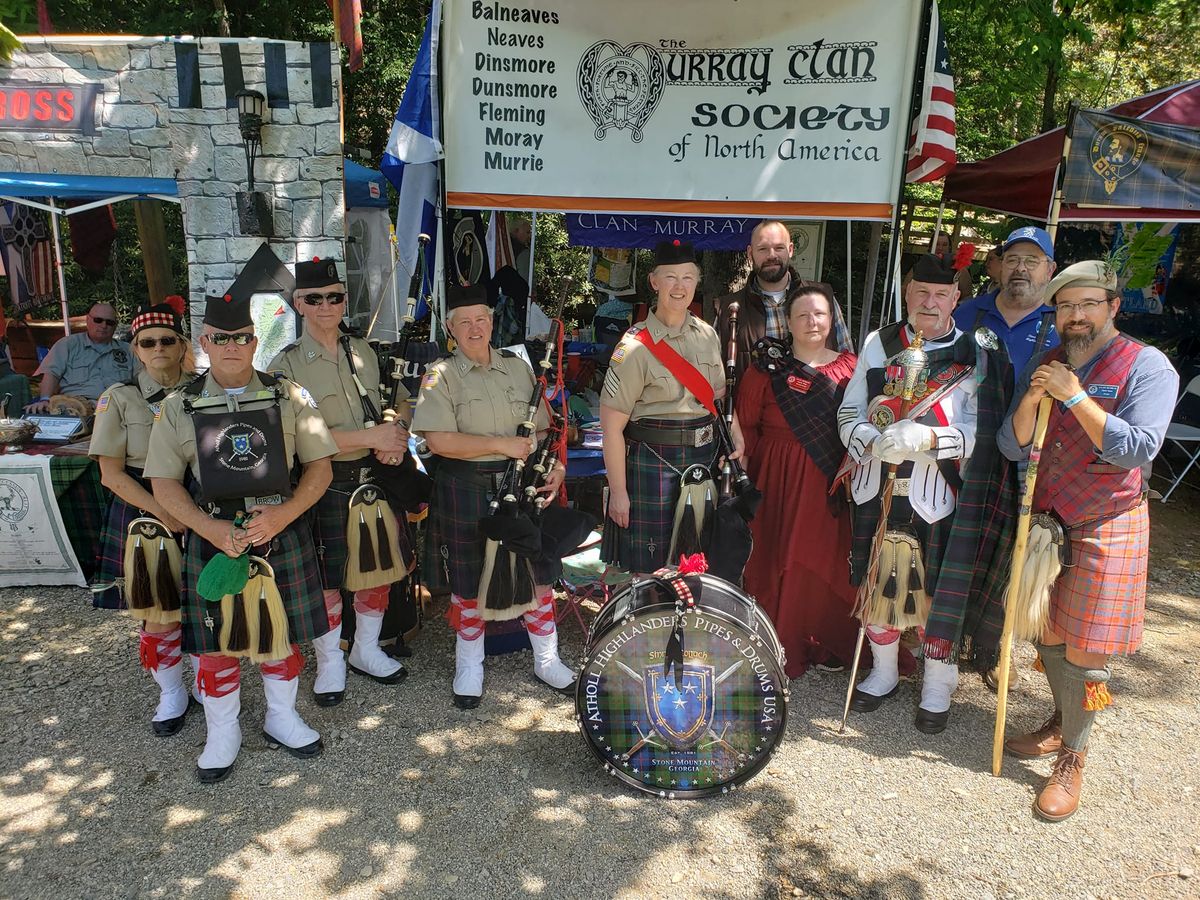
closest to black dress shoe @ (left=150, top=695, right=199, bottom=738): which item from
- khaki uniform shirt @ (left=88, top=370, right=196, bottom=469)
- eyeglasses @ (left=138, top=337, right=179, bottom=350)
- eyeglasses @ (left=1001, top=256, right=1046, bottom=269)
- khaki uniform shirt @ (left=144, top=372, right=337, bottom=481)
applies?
khaki uniform shirt @ (left=88, top=370, right=196, bottom=469)

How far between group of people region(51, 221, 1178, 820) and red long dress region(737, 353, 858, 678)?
0.04ft

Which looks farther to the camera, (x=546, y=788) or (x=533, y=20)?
(x=533, y=20)

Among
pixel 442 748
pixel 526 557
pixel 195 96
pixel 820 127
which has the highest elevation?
pixel 195 96

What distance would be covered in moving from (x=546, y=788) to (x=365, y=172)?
23.9 feet

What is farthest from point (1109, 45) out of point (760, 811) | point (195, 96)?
point (760, 811)

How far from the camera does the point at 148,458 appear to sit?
9.51ft

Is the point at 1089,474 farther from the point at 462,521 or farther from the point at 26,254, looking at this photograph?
the point at 26,254

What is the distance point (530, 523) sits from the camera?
3.32 metres

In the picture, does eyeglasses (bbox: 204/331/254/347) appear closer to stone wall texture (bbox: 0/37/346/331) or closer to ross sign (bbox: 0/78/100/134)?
stone wall texture (bbox: 0/37/346/331)

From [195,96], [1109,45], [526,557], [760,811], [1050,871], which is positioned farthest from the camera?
[1109,45]

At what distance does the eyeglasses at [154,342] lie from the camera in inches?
129

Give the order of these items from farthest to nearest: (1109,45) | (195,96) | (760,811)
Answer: (1109,45), (195,96), (760,811)

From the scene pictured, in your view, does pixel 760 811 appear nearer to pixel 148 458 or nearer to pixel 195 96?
pixel 148 458

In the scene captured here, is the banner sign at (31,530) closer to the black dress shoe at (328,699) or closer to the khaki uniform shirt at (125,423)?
the khaki uniform shirt at (125,423)
